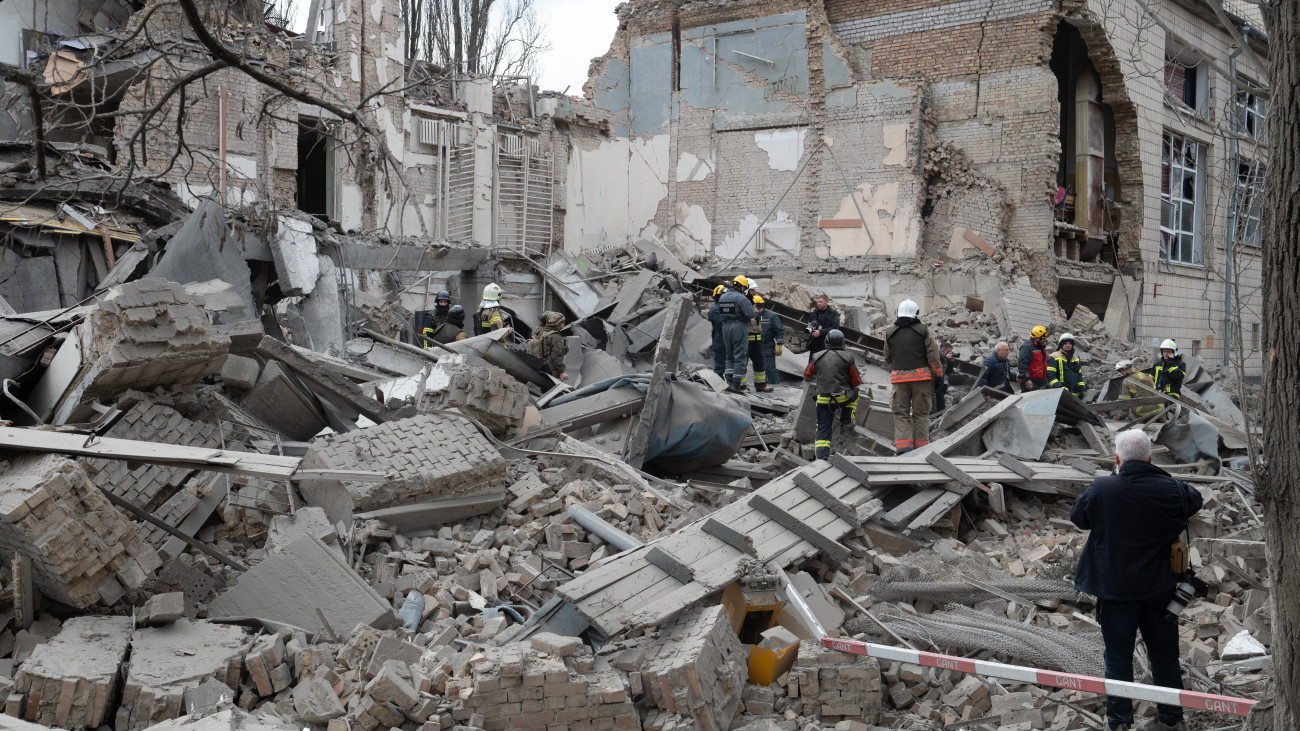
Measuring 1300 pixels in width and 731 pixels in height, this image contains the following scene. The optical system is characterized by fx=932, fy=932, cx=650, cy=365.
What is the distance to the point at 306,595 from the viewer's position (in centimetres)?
503

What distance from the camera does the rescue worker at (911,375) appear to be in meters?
8.97

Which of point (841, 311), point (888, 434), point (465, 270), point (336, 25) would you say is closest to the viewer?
point (888, 434)

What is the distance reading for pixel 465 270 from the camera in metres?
14.8

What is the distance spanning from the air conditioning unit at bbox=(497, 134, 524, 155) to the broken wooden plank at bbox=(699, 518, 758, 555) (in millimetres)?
15421

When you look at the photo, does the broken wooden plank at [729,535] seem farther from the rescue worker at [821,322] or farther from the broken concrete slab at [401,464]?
the rescue worker at [821,322]

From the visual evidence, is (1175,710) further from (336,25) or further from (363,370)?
(336,25)

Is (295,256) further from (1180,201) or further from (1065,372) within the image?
(1180,201)

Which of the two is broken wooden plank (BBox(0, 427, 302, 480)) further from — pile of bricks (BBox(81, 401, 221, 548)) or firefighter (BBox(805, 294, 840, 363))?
firefighter (BBox(805, 294, 840, 363))

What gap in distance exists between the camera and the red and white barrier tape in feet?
12.3

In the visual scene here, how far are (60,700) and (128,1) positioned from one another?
21.1 metres

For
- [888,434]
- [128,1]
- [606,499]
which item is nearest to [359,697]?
[606,499]

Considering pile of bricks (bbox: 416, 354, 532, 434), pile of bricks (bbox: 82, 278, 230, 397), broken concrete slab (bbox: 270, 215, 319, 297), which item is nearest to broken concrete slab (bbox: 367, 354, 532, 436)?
pile of bricks (bbox: 416, 354, 532, 434)

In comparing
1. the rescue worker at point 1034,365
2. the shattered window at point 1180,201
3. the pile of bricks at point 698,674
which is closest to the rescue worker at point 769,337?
the rescue worker at point 1034,365

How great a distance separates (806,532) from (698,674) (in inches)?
79.6
